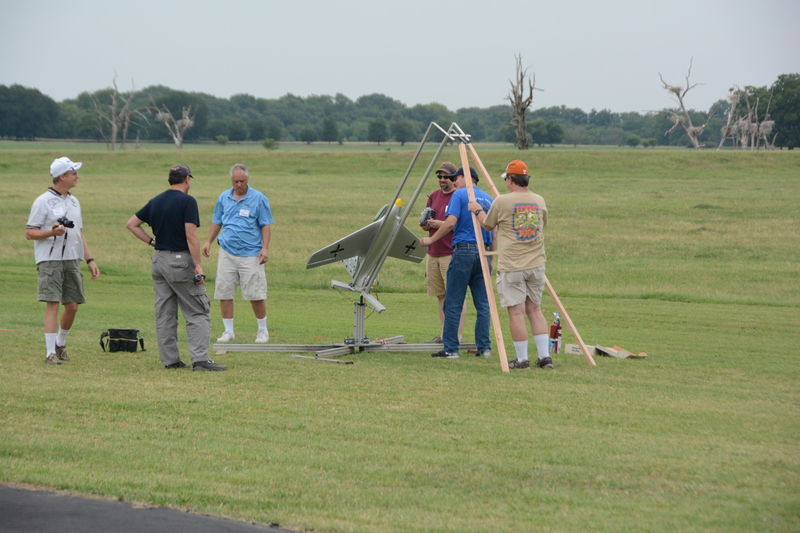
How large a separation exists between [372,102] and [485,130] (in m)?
29.5

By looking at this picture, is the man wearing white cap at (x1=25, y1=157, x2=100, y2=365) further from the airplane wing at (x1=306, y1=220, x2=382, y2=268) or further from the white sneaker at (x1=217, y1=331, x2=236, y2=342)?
the airplane wing at (x1=306, y1=220, x2=382, y2=268)

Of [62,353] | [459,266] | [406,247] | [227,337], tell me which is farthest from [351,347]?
[62,353]

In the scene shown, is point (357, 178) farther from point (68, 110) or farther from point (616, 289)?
point (68, 110)

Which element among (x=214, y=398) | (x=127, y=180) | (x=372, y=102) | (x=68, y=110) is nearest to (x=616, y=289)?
(x=214, y=398)

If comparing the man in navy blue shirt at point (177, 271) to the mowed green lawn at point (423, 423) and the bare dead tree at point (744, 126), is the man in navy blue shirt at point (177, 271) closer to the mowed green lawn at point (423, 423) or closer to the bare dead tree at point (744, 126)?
the mowed green lawn at point (423, 423)

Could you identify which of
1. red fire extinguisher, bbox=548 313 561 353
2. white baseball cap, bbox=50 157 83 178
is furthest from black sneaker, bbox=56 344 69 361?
red fire extinguisher, bbox=548 313 561 353

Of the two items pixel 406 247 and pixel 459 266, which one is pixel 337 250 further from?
pixel 459 266

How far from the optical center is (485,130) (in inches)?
4749

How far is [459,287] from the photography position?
12.3 metres

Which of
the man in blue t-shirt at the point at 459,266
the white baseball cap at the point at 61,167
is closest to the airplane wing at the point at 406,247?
the man in blue t-shirt at the point at 459,266

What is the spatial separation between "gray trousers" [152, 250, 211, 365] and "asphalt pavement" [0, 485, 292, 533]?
486 cm

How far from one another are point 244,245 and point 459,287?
2989mm

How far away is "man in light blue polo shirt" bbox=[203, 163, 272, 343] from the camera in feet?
43.9

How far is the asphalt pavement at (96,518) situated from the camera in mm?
5688
